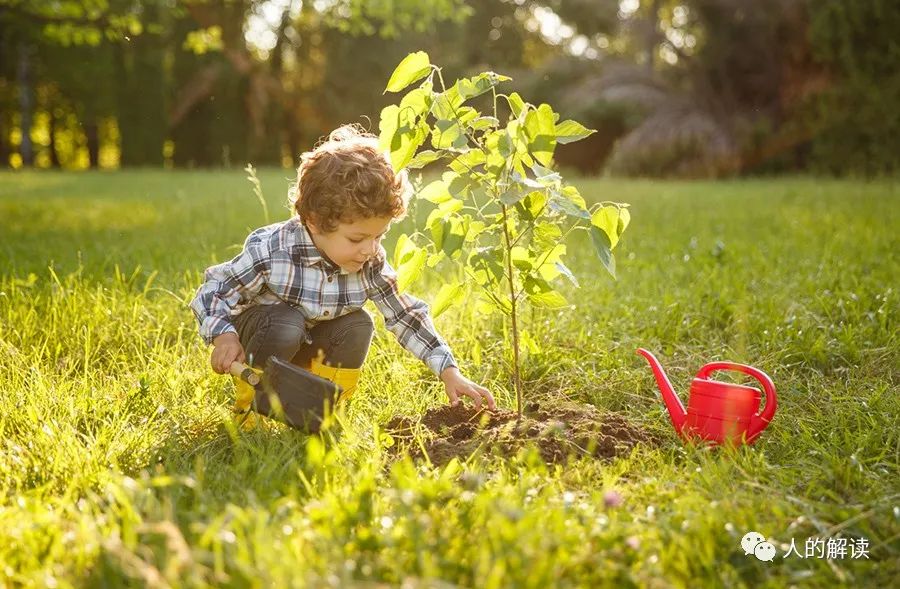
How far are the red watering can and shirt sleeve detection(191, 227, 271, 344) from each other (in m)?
1.37

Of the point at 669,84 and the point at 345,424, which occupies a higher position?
the point at 669,84

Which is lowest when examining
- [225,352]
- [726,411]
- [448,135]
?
[726,411]

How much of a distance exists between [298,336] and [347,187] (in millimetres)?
499

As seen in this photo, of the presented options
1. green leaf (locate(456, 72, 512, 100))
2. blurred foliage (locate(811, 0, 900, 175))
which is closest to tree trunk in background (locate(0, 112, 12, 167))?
blurred foliage (locate(811, 0, 900, 175))

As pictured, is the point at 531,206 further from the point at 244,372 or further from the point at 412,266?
the point at 244,372

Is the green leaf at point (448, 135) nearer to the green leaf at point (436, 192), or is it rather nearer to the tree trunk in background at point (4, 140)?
the green leaf at point (436, 192)

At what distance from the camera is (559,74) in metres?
17.7

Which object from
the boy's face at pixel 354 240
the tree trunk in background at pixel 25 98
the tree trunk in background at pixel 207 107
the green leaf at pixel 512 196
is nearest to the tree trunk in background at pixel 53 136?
the tree trunk in background at pixel 25 98

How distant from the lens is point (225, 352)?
2334mm

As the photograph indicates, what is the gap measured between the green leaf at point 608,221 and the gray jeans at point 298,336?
3.10 ft

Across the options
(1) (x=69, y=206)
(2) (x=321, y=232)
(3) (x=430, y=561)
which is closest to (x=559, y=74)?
(1) (x=69, y=206)

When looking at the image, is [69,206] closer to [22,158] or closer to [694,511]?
[694,511]

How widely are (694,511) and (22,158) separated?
23.5 meters

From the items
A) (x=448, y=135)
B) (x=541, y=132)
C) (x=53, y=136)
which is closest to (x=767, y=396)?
(x=541, y=132)
